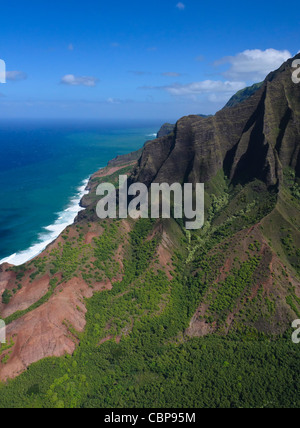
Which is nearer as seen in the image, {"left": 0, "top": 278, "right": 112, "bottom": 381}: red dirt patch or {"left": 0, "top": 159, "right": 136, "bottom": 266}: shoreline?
{"left": 0, "top": 278, "right": 112, "bottom": 381}: red dirt patch

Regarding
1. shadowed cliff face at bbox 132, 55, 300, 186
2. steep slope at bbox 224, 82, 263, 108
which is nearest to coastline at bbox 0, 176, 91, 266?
shadowed cliff face at bbox 132, 55, 300, 186

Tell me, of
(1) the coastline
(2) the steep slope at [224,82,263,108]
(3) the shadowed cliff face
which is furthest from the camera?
(2) the steep slope at [224,82,263,108]

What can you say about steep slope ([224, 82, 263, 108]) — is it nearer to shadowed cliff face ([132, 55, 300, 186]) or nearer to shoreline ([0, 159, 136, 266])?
shoreline ([0, 159, 136, 266])

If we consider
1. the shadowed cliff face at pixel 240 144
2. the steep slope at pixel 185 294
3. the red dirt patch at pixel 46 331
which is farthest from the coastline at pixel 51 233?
the shadowed cliff face at pixel 240 144

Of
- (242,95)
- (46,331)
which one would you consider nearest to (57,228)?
(46,331)

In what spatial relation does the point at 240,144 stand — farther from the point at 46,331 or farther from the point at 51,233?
the point at 51,233

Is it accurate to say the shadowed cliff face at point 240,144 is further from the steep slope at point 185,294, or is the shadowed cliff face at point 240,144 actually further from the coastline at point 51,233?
the coastline at point 51,233

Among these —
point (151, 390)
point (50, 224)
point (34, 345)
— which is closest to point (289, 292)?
point (151, 390)
